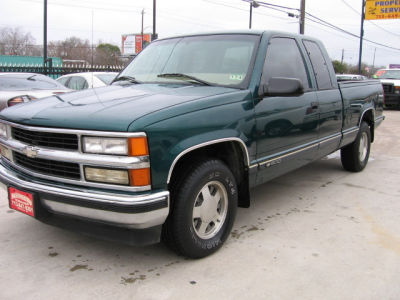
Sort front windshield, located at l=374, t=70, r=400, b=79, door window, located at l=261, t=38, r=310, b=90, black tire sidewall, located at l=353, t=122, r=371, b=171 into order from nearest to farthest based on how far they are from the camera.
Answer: door window, located at l=261, t=38, r=310, b=90 → black tire sidewall, located at l=353, t=122, r=371, b=171 → front windshield, located at l=374, t=70, r=400, b=79

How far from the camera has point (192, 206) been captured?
2.87 m

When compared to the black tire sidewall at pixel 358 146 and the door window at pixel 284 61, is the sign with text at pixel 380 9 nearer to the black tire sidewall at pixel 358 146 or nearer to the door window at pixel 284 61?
the black tire sidewall at pixel 358 146

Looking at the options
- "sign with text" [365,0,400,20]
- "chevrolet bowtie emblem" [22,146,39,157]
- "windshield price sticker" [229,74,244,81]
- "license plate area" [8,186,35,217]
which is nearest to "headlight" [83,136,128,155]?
"chevrolet bowtie emblem" [22,146,39,157]

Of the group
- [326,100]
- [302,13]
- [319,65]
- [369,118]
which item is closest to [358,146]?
[369,118]

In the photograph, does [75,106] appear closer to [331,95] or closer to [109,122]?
[109,122]

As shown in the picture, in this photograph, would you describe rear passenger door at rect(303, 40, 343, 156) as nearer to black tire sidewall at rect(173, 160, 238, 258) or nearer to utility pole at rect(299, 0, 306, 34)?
black tire sidewall at rect(173, 160, 238, 258)

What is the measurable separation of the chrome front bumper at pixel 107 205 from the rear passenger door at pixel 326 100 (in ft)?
8.48

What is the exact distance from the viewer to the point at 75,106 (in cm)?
294

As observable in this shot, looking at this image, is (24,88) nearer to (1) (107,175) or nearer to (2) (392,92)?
(1) (107,175)

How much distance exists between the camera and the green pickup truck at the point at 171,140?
8.41ft

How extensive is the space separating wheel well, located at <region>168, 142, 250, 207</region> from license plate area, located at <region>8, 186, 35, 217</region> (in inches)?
38.9

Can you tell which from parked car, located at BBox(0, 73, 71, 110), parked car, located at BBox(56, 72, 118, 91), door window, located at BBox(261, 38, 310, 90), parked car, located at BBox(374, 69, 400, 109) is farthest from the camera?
parked car, located at BBox(374, 69, 400, 109)

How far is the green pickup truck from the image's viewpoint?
2562 mm

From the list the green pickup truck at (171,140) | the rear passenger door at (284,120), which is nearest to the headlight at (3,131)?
the green pickup truck at (171,140)
